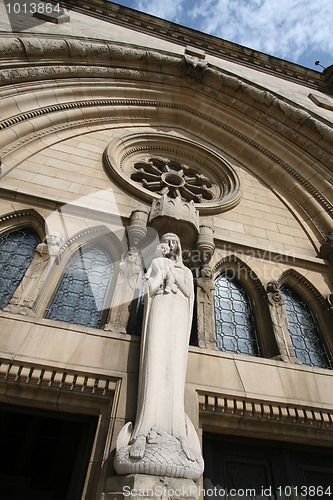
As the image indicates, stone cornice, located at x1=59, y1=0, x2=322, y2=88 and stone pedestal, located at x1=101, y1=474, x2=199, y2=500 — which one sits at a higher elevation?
stone cornice, located at x1=59, y1=0, x2=322, y2=88

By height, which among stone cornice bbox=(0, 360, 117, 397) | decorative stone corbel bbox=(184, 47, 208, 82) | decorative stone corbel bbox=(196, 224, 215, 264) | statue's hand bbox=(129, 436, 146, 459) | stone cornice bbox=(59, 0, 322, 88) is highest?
stone cornice bbox=(59, 0, 322, 88)

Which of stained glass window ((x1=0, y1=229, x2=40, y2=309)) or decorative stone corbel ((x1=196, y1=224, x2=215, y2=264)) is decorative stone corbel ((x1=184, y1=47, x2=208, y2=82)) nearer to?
decorative stone corbel ((x1=196, y1=224, x2=215, y2=264))

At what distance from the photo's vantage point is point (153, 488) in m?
2.21

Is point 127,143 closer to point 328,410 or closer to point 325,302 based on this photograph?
point 325,302

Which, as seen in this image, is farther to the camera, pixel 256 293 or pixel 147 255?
pixel 256 293

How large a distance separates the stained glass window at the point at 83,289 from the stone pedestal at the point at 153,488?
225cm

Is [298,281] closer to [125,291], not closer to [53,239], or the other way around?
[125,291]

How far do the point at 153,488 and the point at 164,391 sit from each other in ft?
2.47

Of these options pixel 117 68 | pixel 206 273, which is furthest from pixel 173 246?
pixel 117 68

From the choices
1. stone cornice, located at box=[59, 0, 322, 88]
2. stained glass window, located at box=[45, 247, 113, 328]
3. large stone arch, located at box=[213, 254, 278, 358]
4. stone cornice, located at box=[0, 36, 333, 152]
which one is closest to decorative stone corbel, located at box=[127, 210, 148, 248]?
stained glass window, located at box=[45, 247, 113, 328]

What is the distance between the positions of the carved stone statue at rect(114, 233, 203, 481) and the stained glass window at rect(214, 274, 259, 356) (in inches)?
53.4

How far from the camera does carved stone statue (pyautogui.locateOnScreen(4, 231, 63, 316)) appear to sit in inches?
150


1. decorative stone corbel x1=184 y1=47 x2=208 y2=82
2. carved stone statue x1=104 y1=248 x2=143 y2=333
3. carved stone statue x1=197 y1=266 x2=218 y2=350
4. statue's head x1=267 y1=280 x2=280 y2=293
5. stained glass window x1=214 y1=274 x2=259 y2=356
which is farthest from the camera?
decorative stone corbel x1=184 y1=47 x2=208 y2=82

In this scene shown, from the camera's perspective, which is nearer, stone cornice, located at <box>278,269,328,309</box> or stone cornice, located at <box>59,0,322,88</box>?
stone cornice, located at <box>278,269,328,309</box>
